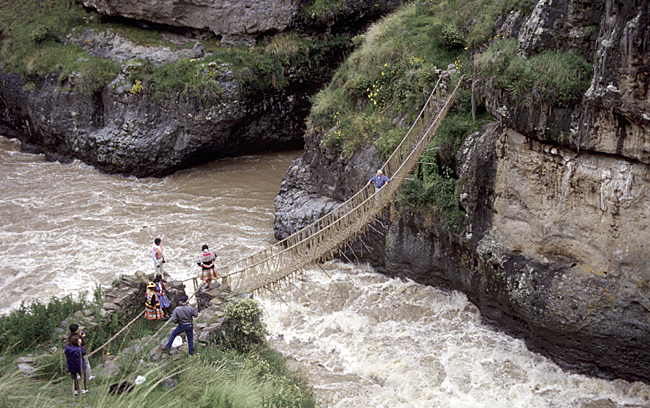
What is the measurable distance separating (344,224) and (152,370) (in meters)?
4.92

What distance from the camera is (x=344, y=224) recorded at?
10562 millimetres

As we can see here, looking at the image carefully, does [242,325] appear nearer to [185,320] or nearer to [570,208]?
[185,320]

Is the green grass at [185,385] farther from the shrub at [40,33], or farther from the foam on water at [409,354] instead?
the shrub at [40,33]

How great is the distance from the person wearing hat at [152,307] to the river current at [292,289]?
2419 mm

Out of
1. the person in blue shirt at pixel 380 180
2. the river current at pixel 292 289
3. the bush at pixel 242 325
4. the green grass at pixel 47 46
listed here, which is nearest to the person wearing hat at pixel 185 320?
the bush at pixel 242 325

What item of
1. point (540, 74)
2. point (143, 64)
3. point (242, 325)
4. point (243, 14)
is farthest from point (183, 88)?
point (540, 74)

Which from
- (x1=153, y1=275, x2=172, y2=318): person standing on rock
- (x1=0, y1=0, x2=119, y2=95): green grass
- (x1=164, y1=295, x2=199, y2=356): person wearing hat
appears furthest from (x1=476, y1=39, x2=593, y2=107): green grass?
(x1=0, y1=0, x2=119, y2=95): green grass

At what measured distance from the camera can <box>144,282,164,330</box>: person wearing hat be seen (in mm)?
9344

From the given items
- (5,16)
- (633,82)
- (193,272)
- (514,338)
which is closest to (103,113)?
(5,16)

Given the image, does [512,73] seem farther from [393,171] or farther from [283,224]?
[283,224]

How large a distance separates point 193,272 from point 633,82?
10047mm

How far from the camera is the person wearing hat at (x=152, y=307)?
934 centimetres

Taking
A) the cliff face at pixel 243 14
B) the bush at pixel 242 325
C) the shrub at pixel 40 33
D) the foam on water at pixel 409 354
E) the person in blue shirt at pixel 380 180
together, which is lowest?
the foam on water at pixel 409 354

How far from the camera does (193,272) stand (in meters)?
13.1
